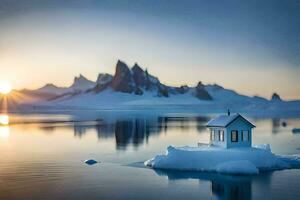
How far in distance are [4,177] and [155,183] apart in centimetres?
1461

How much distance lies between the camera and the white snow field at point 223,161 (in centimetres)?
4206

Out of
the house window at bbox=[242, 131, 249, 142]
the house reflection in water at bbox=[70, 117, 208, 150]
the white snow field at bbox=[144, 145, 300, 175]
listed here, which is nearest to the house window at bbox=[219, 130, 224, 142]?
the white snow field at bbox=[144, 145, 300, 175]

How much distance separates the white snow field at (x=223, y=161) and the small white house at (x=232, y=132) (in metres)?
1.79

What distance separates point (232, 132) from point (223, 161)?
5.11 metres

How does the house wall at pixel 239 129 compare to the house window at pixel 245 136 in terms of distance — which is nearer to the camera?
the house wall at pixel 239 129

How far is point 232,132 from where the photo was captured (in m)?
47.6

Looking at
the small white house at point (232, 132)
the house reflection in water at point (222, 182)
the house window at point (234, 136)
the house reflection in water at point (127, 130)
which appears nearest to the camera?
the house reflection in water at point (222, 182)

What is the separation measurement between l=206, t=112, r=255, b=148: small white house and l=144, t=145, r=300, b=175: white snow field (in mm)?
1786

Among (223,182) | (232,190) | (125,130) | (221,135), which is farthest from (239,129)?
(125,130)

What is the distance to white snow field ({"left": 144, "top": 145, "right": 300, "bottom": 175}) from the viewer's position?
42062mm

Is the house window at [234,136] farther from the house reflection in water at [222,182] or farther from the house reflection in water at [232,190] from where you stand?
the house reflection in water at [232,190]

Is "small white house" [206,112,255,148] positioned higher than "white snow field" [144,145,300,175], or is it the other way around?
"small white house" [206,112,255,148]

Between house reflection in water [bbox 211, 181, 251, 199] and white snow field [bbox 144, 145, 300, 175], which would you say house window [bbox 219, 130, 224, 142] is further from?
house reflection in water [bbox 211, 181, 251, 199]

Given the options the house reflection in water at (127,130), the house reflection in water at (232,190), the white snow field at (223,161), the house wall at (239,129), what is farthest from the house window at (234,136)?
the house reflection in water at (127,130)
